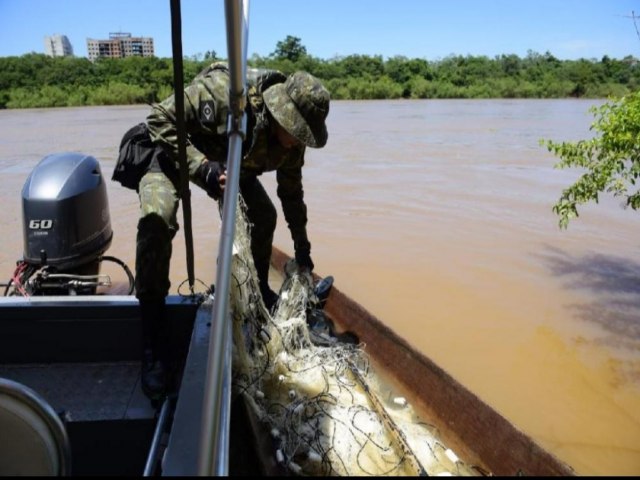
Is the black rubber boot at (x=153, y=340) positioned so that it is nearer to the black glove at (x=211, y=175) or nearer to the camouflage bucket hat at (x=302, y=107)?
the black glove at (x=211, y=175)

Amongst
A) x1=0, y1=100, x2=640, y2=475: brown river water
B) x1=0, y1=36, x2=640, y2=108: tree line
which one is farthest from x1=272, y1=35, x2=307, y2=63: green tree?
x1=0, y1=100, x2=640, y2=475: brown river water

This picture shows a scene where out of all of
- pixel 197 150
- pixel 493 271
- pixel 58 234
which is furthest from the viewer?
pixel 493 271

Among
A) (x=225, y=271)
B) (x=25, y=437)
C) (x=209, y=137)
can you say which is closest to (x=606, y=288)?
(x=209, y=137)

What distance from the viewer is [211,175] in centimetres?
249

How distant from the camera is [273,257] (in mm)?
5121

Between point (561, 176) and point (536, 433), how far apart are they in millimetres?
9894

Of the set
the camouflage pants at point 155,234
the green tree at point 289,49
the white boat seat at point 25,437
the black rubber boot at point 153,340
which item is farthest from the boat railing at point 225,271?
the green tree at point 289,49

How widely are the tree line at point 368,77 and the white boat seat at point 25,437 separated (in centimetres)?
3489

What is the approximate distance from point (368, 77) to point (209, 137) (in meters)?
50.2

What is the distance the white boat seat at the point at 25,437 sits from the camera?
112 centimetres

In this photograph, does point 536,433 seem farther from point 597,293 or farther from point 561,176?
point 561,176

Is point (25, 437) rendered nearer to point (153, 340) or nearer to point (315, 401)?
point (153, 340)

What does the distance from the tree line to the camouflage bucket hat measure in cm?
3309

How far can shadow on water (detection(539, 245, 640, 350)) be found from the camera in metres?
4.84
